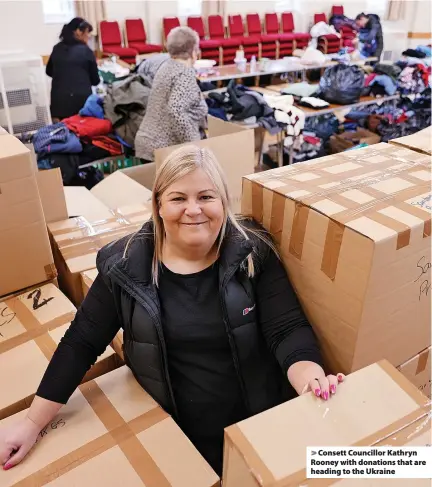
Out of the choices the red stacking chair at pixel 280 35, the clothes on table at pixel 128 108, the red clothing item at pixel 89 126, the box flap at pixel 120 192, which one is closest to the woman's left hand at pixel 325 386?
the box flap at pixel 120 192

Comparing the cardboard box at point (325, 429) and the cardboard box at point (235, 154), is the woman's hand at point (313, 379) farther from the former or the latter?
the cardboard box at point (235, 154)

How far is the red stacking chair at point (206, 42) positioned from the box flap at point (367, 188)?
695 centimetres

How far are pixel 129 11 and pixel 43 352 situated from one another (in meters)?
7.35

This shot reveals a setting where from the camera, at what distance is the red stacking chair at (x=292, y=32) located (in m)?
8.73

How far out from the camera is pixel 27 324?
1.40 metres

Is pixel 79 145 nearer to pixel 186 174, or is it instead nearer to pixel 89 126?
pixel 89 126

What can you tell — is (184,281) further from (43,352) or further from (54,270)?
(54,270)

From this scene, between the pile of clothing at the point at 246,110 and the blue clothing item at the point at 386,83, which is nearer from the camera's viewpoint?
the pile of clothing at the point at 246,110

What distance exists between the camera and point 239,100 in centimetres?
349

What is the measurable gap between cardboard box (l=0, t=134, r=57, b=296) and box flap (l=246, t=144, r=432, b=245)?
67cm

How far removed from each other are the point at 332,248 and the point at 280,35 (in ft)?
27.8

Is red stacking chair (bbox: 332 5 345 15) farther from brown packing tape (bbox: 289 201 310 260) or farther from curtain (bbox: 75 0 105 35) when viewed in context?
brown packing tape (bbox: 289 201 310 260)

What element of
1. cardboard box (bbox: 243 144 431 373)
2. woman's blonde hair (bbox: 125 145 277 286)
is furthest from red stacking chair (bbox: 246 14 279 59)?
woman's blonde hair (bbox: 125 145 277 286)

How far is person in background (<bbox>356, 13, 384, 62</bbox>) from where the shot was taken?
Result: 22.2 feet
